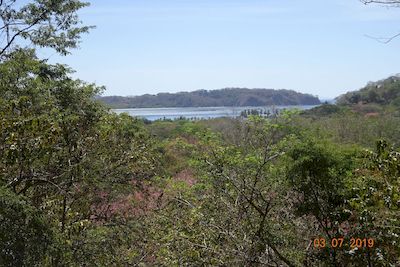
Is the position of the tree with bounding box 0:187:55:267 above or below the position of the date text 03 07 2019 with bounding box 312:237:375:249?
above

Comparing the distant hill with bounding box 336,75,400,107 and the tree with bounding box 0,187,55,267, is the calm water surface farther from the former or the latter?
the distant hill with bounding box 336,75,400,107

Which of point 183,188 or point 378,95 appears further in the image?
point 378,95

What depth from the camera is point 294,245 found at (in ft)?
19.4

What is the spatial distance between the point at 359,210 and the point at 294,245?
50.7 inches

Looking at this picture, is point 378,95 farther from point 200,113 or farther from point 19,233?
point 19,233

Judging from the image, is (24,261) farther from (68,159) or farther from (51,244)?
(68,159)

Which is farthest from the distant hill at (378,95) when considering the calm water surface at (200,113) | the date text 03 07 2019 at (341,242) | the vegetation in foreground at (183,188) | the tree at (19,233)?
the tree at (19,233)

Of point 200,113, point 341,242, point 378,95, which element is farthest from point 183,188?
point 378,95

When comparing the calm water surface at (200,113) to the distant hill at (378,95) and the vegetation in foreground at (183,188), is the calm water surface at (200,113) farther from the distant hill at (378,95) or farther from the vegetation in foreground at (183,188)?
the distant hill at (378,95)

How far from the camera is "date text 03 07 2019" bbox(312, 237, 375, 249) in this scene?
5320mm

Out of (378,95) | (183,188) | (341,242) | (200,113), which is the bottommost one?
(341,242)

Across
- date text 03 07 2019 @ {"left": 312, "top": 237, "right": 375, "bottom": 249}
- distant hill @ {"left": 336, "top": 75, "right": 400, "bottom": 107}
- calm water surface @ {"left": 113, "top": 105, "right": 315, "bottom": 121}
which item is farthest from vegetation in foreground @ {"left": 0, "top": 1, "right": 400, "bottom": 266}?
distant hill @ {"left": 336, "top": 75, "right": 400, "bottom": 107}

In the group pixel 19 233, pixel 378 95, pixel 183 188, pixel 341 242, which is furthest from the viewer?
pixel 378 95

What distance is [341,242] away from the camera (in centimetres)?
568
